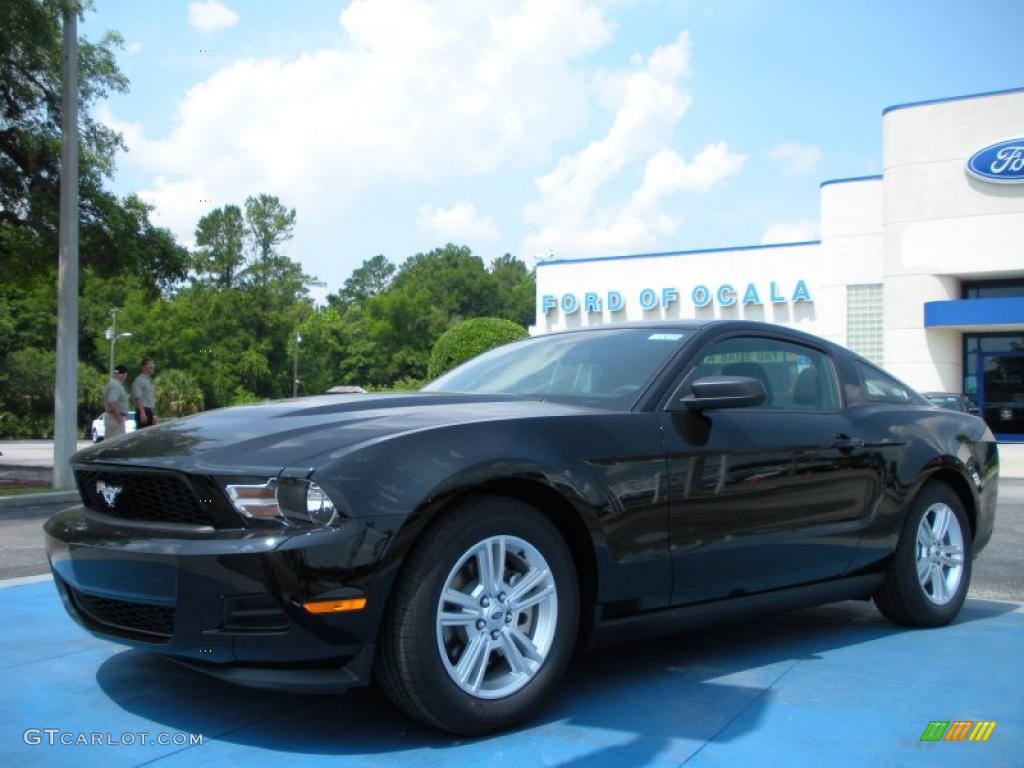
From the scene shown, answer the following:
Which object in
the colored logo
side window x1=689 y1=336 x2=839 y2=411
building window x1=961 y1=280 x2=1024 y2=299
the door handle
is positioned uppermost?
building window x1=961 y1=280 x2=1024 y2=299

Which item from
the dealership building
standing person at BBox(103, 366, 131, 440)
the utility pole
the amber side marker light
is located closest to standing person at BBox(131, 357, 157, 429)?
standing person at BBox(103, 366, 131, 440)

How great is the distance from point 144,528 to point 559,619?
1348 millimetres

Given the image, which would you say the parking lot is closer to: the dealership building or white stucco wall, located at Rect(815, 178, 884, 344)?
the dealership building

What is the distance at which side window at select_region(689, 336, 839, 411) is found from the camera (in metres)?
4.31

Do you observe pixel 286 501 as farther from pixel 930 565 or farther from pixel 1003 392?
pixel 1003 392

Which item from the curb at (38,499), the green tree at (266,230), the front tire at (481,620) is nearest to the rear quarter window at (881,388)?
the front tire at (481,620)

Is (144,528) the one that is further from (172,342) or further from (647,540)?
(172,342)

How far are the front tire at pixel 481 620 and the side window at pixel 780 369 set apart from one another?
4.23 feet

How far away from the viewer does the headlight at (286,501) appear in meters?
2.91

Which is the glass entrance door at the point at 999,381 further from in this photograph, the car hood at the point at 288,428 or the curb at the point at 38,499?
the car hood at the point at 288,428

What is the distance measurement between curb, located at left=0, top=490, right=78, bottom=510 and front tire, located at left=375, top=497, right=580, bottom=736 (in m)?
9.79

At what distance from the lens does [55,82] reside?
15.3m

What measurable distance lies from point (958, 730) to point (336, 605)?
2.10 metres

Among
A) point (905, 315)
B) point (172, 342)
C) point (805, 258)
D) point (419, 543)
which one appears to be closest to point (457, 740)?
point (419, 543)
